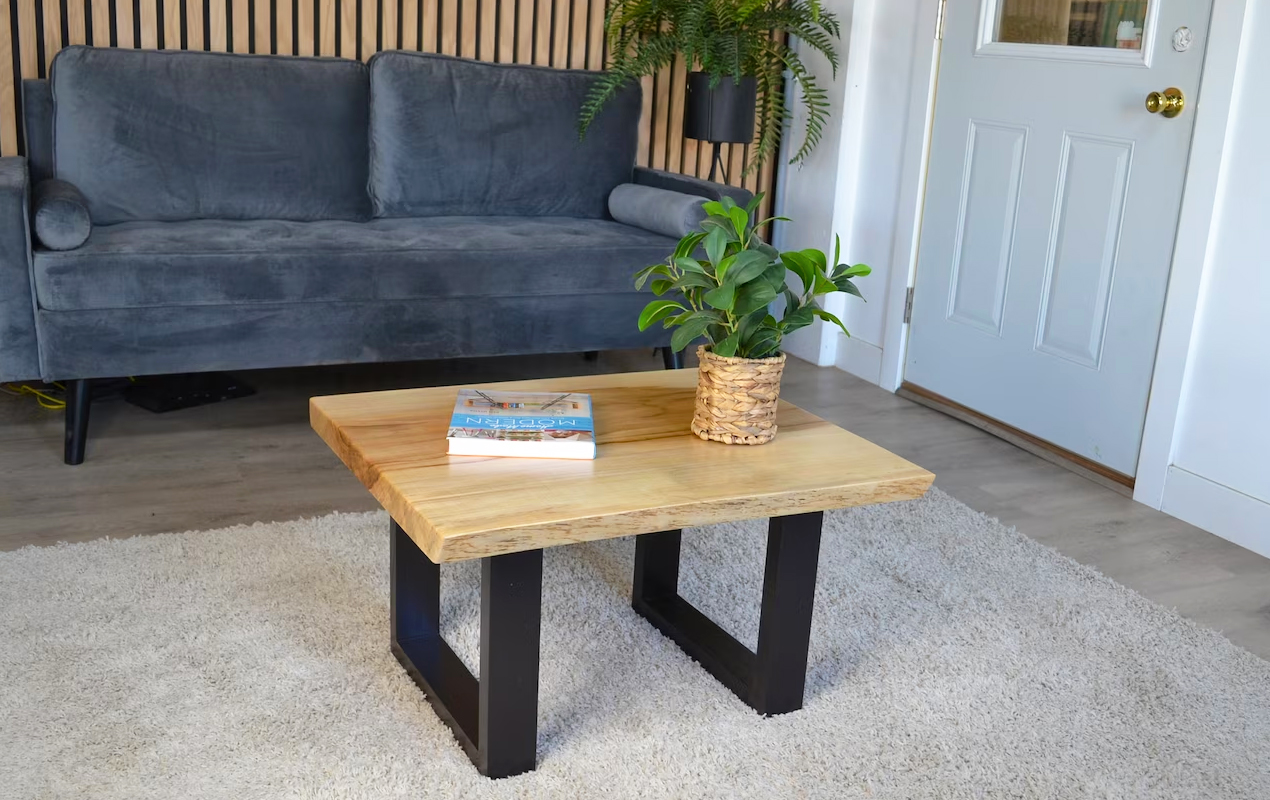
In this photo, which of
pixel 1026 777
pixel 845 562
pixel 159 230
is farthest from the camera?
pixel 159 230

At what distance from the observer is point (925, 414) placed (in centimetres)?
340

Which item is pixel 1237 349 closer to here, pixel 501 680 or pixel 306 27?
pixel 501 680

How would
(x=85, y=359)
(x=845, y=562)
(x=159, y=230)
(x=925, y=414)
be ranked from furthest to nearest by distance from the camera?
(x=925, y=414) → (x=159, y=230) → (x=85, y=359) → (x=845, y=562)

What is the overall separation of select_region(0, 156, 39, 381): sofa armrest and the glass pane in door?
2406 millimetres

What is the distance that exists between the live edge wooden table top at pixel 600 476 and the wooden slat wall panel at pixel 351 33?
74.1 inches

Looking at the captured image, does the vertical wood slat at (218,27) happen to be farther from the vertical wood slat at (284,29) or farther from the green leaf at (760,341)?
the green leaf at (760,341)

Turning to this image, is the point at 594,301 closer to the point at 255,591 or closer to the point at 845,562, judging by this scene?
the point at 845,562

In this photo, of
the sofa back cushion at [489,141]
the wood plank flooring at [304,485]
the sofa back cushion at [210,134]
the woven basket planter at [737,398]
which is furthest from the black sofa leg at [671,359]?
the woven basket planter at [737,398]

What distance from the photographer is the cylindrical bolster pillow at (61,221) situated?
254 cm

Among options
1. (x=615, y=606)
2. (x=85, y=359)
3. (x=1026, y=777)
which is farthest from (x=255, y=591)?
(x=1026, y=777)

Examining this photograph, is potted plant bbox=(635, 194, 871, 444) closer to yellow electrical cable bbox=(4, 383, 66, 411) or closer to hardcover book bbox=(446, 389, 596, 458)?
hardcover book bbox=(446, 389, 596, 458)

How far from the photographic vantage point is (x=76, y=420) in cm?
262

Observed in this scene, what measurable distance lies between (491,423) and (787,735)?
24.2 inches

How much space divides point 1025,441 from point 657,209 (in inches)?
45.0
